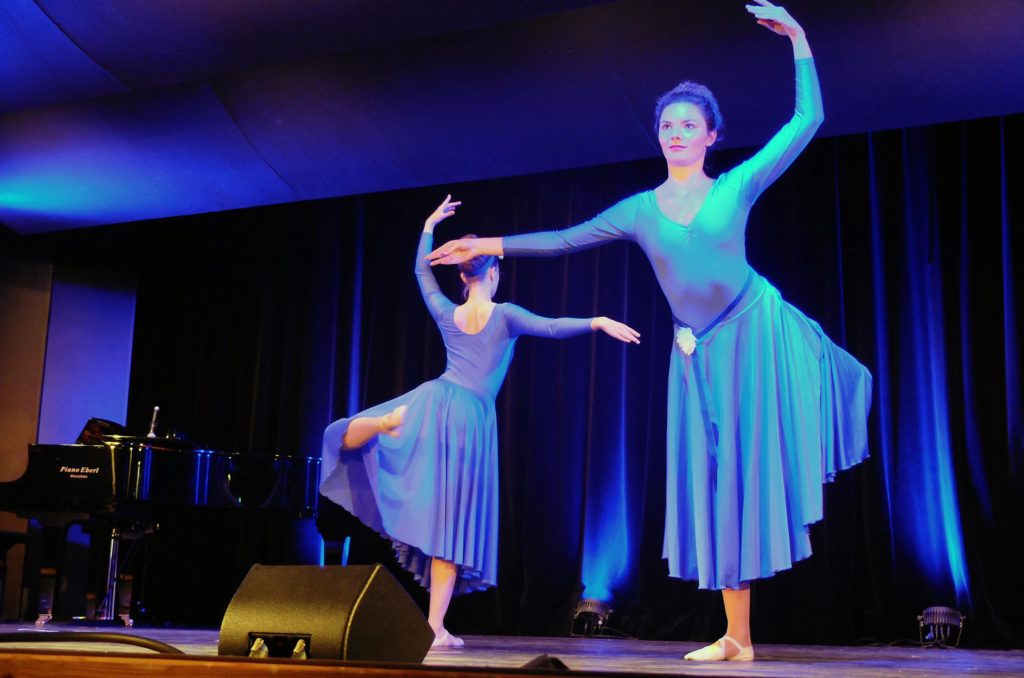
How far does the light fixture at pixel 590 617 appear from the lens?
243 inches

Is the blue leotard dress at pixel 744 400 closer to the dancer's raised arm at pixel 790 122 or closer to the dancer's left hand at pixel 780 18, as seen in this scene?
the dancer's raised arm at pixel 790 122

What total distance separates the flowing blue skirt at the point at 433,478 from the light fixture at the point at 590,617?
1.56 metres

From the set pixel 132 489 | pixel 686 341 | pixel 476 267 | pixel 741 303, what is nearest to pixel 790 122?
pixel 741 303

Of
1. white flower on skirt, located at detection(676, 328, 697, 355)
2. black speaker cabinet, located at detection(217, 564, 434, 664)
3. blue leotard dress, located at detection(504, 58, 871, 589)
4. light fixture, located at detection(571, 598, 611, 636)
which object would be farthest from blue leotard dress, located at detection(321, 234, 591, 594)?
black speaker cabinet, located at detection(217, 564, 434, 664)

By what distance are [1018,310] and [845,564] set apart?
1.62 metres

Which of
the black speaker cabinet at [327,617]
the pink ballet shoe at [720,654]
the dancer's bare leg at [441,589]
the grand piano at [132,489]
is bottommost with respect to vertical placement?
the pink ballet shoe at [720,654]

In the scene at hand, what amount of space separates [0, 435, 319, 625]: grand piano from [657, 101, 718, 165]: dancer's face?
11.5 ft

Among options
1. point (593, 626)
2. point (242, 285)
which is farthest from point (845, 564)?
point (242, 285)

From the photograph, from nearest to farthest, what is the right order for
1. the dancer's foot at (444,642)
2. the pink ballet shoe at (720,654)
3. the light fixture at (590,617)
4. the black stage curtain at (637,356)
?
the pink ballet shoe at (720,654) → the dancer's foot at (444,642) → the black stage curtain at (637,356) → the light fixture at (590,617)

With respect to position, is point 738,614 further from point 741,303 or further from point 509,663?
point 741,303

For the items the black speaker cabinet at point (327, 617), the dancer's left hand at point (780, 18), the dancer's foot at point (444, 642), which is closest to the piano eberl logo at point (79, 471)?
the dancer's foot at point (444, 642)

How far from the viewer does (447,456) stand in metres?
4.64

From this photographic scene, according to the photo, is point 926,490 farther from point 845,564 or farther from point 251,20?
point 251,20

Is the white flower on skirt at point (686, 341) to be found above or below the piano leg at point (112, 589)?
above
